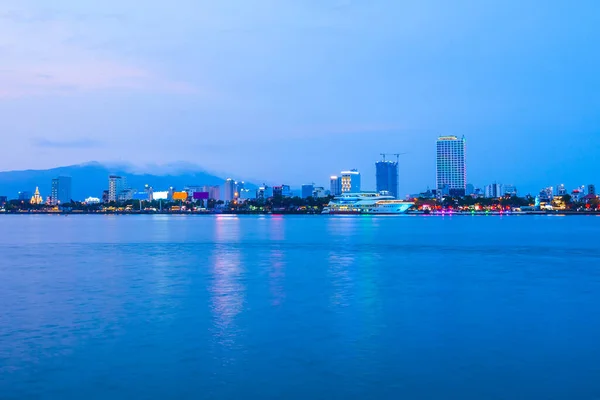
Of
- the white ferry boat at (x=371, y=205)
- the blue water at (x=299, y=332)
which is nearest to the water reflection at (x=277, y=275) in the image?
the blue water at (x=299, y=332)

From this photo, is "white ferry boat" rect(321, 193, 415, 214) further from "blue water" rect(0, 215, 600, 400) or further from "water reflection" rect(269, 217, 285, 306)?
"blue water" rect(0, 215, 600, 400)

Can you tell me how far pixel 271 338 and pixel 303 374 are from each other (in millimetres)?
3340

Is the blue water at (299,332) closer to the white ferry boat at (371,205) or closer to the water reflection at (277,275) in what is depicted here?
the water reflection at (277,275)

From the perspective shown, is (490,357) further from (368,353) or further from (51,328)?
(51,328)

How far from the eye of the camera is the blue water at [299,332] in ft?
38.5

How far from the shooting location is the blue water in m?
11.7

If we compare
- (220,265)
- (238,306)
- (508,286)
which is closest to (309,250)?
(220,265)

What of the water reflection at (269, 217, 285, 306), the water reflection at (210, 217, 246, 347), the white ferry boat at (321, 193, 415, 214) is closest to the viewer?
the water reflection at (210, 217, 246, 347)

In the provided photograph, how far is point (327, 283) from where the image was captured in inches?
1043

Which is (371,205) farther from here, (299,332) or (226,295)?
(299,332)

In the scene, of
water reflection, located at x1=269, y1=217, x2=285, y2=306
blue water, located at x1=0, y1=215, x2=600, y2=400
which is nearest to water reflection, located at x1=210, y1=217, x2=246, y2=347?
blue water, located at x1=0, y1=215, x2=600, y2=400

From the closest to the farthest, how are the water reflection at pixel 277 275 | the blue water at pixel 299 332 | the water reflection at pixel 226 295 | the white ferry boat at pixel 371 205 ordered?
the blue water at pixel 299 332
the water reflection at pixel 226 295
the water reflection at pixel 277 275
the white ferry boat at pixel 371 205

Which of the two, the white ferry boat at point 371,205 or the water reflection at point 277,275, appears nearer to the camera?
the water reflection at point 277,275

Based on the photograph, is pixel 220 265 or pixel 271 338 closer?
A: pixel 271 338
